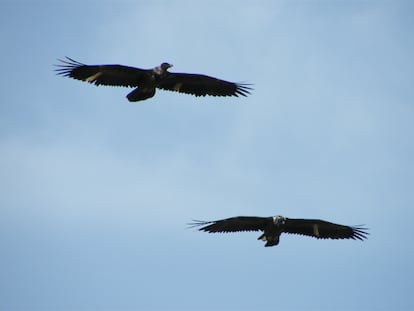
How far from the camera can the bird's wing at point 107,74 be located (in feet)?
84.5

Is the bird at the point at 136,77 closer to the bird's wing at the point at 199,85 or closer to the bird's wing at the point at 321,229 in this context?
the bird's wing at the point at 199,85

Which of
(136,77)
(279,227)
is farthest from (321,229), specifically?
(136,77)

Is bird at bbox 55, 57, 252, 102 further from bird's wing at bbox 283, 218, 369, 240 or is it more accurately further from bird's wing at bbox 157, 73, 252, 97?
bird's wing at bbox 283, 218, 369, 240

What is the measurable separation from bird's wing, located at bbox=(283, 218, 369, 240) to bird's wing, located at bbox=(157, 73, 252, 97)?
4.45m

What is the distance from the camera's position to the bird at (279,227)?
84.1 feet

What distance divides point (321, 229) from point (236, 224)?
275 centimetres

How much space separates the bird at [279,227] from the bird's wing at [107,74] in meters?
4.52

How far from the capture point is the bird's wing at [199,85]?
2672cm

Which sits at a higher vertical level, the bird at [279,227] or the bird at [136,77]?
the bird at [136,77]

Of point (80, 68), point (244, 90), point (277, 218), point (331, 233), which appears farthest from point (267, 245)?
point (80, 68)

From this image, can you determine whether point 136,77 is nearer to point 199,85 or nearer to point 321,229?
point 199,85

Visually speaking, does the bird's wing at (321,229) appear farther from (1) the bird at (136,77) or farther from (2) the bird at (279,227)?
(1) the bird at (136,77)

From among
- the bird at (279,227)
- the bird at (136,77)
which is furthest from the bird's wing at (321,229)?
the bird at (136,77)

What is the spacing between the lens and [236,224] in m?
26.0
